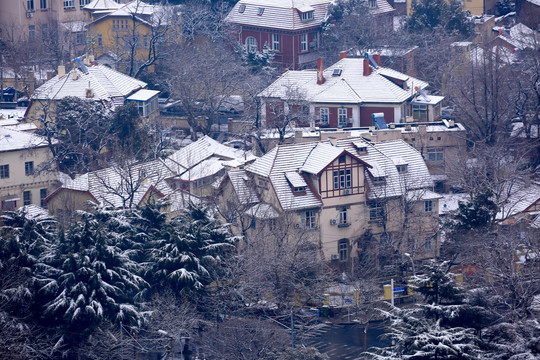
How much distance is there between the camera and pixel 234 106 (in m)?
81.1

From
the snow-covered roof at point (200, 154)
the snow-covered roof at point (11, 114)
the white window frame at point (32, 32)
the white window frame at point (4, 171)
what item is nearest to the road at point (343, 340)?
the snow-covered roof at point (200, 154)

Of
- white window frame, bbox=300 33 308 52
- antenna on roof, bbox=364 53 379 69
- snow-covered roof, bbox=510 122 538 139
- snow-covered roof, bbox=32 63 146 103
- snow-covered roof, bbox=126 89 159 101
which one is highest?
white window frame, bbox=300 33 308 52

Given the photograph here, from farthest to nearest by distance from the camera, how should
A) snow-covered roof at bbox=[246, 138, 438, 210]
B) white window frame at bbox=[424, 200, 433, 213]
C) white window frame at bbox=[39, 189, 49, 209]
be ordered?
1. white window frame at bbox=[39, 189, 49, 209]
2. white window frame at bbox=[424, 200, 433, 213]
3. snow-covered roof at bbox=[246, 138, 438, 210]

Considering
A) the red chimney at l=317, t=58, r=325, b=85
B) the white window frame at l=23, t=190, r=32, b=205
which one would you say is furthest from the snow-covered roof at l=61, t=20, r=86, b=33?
the white window frame at l=23, t=190, r=32, b=205

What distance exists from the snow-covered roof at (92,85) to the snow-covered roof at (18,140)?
571cm

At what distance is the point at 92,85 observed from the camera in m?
76.5

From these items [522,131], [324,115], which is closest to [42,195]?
[324,115]

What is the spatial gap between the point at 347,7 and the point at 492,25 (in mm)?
12004

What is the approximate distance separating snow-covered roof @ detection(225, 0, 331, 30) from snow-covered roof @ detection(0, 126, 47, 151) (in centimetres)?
2436

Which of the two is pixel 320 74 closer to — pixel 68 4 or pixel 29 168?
pixel 29 168

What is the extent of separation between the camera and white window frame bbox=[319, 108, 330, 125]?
247 ft

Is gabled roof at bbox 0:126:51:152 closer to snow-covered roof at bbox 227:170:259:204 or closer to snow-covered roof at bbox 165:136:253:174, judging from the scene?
snow-covered roof at bbox 165:136:253:174

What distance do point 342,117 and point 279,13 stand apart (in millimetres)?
15850

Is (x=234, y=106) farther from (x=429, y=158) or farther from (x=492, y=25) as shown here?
(x=492, y=25)
